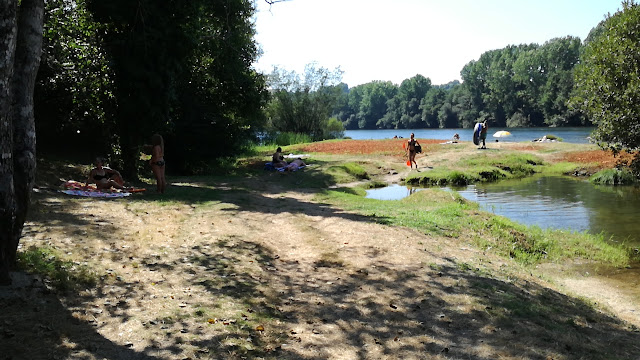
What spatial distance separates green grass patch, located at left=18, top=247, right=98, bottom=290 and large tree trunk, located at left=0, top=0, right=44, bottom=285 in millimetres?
465

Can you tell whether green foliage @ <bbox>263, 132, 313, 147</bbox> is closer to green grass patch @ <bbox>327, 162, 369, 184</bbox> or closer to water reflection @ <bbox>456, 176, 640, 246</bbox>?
green grass patch @ <bbox>327, 162, 369, 184</bbox>

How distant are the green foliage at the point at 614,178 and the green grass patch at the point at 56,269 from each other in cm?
2666

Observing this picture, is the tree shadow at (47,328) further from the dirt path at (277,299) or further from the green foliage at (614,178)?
the green foliage at (614,178)

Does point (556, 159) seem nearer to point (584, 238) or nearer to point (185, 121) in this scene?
point (584, 238)

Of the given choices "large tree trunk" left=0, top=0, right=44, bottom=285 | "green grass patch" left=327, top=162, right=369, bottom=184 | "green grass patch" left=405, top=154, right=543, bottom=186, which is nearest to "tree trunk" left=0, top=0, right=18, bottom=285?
"large tree trunk" left=0, top=0, right=44, bottom=285

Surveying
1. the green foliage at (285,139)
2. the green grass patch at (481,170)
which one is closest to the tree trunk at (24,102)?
the green grass patch at (481,170)

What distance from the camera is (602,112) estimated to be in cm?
1784

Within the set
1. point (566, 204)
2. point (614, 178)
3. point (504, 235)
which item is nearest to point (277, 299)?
point (504, 235)

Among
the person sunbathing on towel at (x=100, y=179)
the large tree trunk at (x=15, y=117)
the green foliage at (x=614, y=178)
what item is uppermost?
the large tree trunk at (x=15, y=117)

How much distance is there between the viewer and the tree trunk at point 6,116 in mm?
5602

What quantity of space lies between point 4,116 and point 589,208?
19.9 m

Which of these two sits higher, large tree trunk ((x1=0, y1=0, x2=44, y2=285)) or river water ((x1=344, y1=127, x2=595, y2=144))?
large tree trunk ((x1=0, y1=0, x2=44, y2=285))

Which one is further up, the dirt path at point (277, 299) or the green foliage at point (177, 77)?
the green foliage at point (177, 77)

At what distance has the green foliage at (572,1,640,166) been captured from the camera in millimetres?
16734
